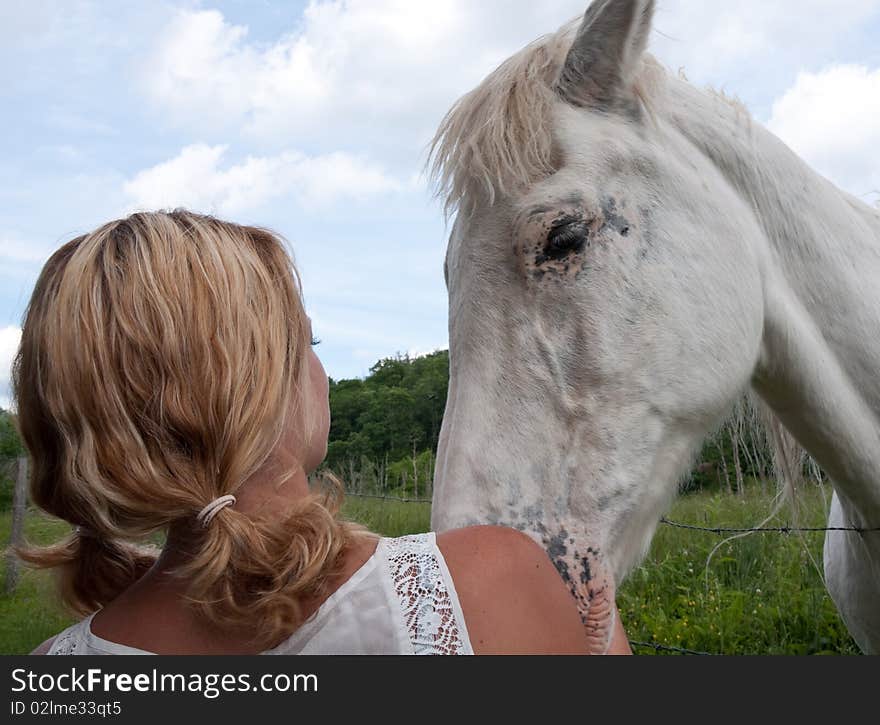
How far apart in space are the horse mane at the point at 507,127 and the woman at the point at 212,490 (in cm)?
65

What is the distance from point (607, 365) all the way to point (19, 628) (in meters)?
6.65

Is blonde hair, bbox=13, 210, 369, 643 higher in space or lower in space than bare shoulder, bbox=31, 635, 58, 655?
higher

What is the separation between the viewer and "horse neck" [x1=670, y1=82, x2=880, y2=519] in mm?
1688

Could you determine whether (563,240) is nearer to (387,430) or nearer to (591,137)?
(591,137)

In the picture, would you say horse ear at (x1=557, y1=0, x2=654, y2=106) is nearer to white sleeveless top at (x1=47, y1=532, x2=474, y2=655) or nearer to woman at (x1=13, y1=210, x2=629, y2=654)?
woman at (x1=13, y1=210, x2=629, y2=654)

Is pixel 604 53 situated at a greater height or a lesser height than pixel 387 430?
greater

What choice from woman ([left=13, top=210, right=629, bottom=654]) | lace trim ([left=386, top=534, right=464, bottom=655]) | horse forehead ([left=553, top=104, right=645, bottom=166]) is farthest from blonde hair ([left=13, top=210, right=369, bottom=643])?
horse forehead ([left=553, top=104, right=645, bottom=166])

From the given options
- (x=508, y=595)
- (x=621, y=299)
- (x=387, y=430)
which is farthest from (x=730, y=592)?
(x=387, y=430)

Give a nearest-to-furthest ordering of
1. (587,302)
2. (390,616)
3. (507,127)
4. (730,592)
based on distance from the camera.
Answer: (390,616)
(587,302)
(507,127)
(730,592)

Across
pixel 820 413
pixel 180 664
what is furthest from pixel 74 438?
pixel 820 413

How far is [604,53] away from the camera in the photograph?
1.66 metres

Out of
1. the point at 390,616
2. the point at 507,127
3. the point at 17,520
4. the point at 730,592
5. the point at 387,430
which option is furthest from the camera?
the point at 387,430

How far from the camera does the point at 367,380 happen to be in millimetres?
14305

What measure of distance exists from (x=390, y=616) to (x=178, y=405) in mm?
405
